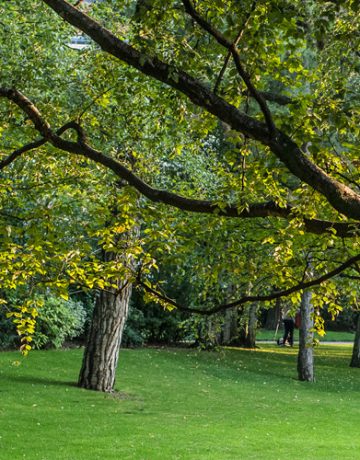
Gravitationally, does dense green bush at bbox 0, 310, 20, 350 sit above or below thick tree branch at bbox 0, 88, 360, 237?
below

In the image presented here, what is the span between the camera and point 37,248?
6.13 m

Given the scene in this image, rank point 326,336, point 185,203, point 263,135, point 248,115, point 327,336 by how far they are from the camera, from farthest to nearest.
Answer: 1. point 327,336
2. point 326,336
3. point 185,203
4. point 248,115
5. point 263,135

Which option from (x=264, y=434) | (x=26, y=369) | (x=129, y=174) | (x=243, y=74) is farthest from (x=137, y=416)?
(x=243, y=74)

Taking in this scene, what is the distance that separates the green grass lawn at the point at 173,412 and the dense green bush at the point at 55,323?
0.64 meters

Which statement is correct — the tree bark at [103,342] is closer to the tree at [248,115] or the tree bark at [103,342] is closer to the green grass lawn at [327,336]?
the tree at [248,115]

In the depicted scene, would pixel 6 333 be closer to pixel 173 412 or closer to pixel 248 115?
pixel 173 412

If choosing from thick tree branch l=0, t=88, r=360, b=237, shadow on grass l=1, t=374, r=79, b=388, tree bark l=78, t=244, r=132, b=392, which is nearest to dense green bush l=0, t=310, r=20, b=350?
shadow on grass l=1, t=374, r=79, b=388

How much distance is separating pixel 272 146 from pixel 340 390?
15.9 meters

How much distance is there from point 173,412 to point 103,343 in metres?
2.14

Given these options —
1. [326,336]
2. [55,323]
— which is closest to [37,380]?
[55,323]

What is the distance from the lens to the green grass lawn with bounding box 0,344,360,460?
1030 centimetres

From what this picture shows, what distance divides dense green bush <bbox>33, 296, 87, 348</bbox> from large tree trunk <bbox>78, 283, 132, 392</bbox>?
467cm

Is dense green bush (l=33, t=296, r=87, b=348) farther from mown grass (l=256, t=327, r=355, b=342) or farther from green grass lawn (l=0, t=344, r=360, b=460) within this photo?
mown grass (l=256, t=327, r=355, b=342)

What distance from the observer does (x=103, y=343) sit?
48.9ft
